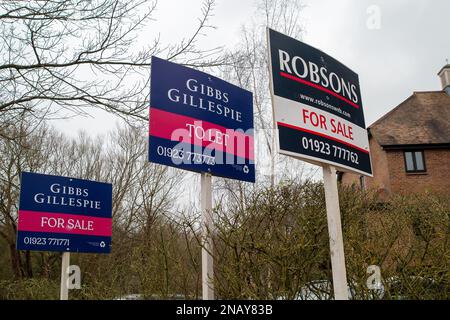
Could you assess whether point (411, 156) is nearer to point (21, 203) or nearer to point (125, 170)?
point (125, 170)

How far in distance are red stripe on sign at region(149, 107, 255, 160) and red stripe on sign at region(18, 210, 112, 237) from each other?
3.01 metres

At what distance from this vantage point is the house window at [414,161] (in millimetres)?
21672

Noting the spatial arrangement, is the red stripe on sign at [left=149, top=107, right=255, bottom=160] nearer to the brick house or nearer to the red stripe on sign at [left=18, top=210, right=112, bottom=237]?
the red stripe on sign at [left=18, top=210, right=112, bottom=237]

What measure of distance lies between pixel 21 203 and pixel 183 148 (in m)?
3.12

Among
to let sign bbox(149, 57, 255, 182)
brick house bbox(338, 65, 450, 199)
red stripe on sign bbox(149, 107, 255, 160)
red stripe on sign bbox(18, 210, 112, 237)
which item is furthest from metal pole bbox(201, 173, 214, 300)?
brick house bbox(338, 65, 450, 199)

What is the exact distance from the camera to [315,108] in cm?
379

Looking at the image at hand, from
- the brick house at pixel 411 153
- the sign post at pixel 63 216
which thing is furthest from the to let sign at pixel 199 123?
the brick house at pixel 411 153

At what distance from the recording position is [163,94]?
471cm

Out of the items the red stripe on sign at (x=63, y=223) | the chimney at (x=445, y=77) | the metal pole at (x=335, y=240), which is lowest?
the metal pole at (x=335, y=240)

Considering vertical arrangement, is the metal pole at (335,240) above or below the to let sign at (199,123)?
below

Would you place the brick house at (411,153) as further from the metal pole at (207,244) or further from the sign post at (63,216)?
the metal pole at (207,244)

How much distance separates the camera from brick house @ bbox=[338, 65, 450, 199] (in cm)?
2136

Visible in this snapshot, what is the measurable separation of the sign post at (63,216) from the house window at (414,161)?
17.6 meters
